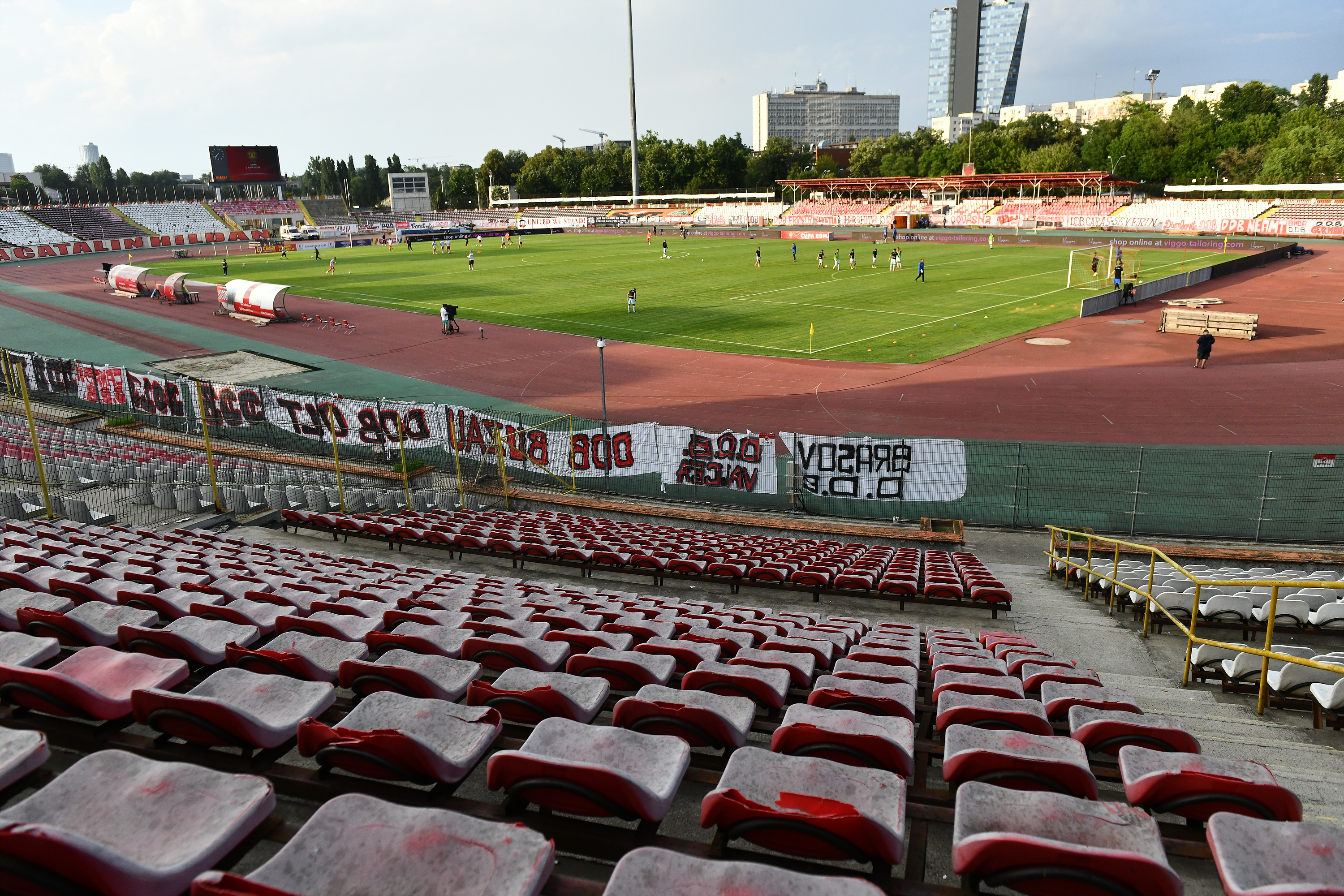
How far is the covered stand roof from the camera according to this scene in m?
100

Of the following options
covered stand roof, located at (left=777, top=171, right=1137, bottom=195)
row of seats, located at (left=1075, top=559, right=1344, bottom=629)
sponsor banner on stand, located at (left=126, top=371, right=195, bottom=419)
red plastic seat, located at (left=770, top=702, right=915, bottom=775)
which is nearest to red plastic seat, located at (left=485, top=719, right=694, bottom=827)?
red plastic seat, located at (left=770, top=702, right=915, bottom=775)

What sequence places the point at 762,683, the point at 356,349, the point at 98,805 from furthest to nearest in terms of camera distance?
the point at 356,349 → the point at 762,683 → the point at 98,805

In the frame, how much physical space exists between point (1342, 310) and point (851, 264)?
3167 cm

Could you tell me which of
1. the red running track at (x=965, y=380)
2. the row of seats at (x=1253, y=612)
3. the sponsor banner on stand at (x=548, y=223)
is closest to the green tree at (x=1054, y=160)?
the sponsor banner on stand at (x=548, y=223)

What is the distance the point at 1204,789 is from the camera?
3.71 meters

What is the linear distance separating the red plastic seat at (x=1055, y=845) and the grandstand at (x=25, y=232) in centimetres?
12203

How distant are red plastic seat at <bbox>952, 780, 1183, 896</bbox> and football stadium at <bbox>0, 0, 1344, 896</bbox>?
0.05 feet

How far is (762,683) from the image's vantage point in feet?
16.5

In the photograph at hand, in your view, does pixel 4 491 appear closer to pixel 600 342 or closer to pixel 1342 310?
pixel 600 342

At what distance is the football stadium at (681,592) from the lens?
312 centimetres

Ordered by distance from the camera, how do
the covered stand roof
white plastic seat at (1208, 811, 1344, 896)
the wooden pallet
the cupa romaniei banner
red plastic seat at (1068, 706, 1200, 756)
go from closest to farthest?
white plastic seat at (1208, 811, 1344, 896)
red plastic seat at (1068, 706, 1200, 756)
the cupa romaniei banner
the wooden pallet
the covered stand roof

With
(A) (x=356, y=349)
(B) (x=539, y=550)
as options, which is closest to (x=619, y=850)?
(B) (x=539, y=550)

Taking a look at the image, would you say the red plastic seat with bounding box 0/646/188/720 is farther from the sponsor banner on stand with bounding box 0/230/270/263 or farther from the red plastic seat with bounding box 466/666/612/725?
the sponsor banner on stand with bounding box 0/230/270/263

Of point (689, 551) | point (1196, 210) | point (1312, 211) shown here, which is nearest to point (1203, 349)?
point (689, 551)
